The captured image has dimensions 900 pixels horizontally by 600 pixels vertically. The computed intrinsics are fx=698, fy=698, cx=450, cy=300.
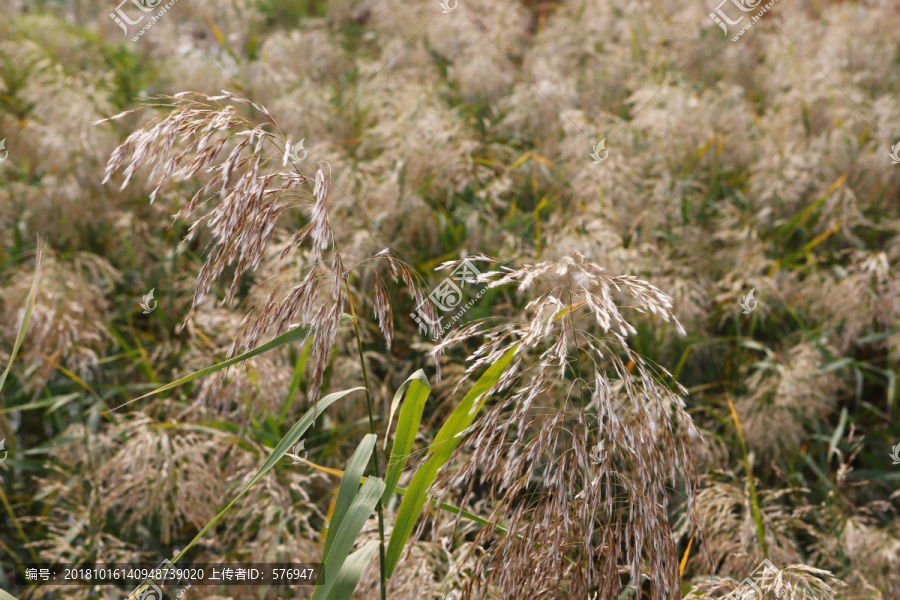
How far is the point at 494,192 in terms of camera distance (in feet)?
9.66

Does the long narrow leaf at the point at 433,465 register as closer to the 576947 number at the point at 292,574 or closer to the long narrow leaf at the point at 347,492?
the long narrow leaf at the point at 347,492

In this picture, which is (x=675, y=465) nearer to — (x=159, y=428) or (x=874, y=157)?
(x=159, y=428)

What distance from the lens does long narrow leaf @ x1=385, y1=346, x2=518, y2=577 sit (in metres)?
1.25

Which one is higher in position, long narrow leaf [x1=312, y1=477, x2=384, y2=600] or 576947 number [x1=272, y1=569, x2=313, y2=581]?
long narrow leaf [x1=312, y1=477, x2=384, y2=600]

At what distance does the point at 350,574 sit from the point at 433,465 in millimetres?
236

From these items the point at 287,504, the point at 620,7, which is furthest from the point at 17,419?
the point at 620,7

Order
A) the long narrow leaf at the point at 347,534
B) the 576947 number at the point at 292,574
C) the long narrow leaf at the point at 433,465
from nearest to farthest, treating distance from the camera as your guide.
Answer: the long narrow leaf at the point at 347,534, the long narrow leaf at the point at 433,465, the 576947 number at the point at 292,574

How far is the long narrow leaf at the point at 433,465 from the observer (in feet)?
4.11

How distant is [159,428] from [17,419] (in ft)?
3.02

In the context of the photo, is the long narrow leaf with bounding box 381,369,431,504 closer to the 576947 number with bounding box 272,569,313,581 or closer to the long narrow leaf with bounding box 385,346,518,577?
the long narrow leaf with bounding box 385,346,518,577

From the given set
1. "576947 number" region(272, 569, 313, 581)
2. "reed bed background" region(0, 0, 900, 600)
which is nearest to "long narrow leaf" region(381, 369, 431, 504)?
"reed bed background" region(0, 0, 900, 600)

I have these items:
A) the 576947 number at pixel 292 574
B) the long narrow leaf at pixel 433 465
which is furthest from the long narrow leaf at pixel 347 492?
the 576947 number at pixel 292 574

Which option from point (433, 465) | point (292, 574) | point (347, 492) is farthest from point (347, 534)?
point (292, 574)

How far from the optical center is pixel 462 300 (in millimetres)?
2545
